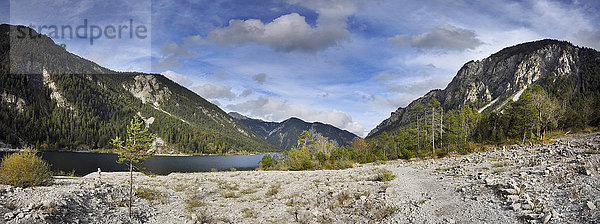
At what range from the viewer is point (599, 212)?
7.56 metres

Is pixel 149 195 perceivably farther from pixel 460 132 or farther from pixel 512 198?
pixel 460 132

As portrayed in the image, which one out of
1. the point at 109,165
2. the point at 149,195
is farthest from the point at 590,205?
the point at 109,165

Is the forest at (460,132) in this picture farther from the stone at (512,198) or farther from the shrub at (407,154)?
the stone at (512,198)

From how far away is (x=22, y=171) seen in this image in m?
15.2

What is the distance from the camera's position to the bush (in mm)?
14695

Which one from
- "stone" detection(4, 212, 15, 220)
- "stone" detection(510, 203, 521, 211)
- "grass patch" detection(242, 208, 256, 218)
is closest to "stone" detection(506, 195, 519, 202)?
"stone" detection(510, 203, 521, 211)

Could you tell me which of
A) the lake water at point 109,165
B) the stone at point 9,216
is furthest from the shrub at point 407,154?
the lake water at point 109,165

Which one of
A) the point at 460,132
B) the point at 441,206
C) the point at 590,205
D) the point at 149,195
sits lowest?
the point at 149,195

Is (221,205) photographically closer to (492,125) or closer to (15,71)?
(492,125)

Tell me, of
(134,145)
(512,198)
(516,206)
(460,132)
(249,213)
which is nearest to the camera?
(516,206)

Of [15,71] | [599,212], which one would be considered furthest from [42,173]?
[15,71]

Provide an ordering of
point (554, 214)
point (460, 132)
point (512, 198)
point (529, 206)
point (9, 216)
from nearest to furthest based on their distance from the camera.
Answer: point (554, 214) < point (529, 206) < point (9, 216) < point (512, 198) < point (460, 132)

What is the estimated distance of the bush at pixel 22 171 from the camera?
1470 centimetres

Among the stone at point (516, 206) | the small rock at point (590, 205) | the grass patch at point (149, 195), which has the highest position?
the small rock at point (590, 205)
